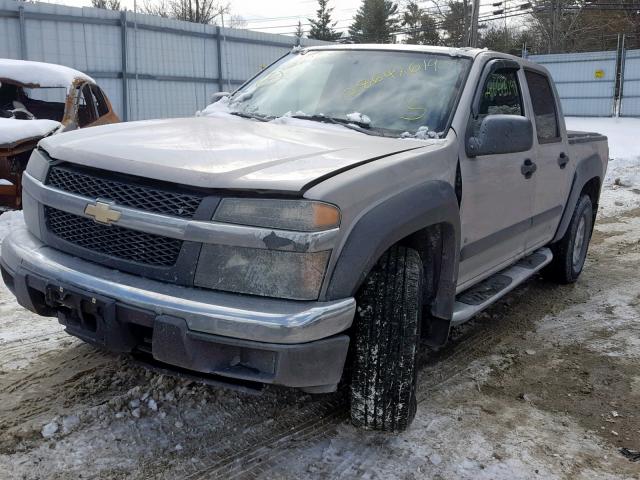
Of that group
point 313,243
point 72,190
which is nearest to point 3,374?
point 72,190

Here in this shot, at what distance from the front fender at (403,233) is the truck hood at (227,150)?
236 mm

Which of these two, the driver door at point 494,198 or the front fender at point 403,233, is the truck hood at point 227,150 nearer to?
the front fender at point 403,233

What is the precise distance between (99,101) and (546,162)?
Answer: 20.2 ft

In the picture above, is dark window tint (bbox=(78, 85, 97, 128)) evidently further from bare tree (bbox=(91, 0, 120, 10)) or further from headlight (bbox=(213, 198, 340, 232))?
bare tree (bbox=(91, 0, 120, 10))

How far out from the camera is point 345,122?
3.47m

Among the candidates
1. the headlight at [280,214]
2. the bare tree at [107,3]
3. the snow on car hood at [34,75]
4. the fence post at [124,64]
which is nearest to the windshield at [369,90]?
the headlight at [280,214]

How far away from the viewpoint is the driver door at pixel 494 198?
3.39 meters

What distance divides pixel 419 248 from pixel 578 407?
1241mm

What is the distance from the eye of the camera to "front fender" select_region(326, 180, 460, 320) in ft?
7.79

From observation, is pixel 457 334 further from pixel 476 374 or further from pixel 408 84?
pixel 408 84

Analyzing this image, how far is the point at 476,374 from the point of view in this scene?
3645 millimetres

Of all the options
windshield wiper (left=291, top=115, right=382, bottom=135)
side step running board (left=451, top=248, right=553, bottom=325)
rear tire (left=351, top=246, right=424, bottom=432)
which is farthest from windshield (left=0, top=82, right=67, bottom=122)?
rear tire (left=351, top=246, right=424, bottom=432)

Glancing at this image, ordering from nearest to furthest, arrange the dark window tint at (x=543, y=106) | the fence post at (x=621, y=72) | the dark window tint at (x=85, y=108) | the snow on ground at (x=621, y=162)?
the dark window tint at (x=543, y=106) → the dark window tint at (x=85, y=108) → the snow on ground at (x=621, y=162) → the fence post at (x=621, y=72)

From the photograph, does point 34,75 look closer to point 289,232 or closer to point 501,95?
point 501,95
